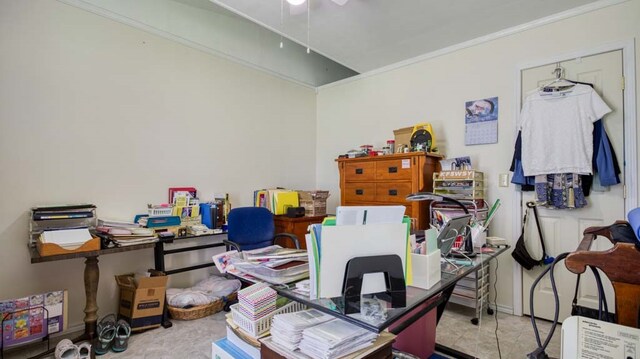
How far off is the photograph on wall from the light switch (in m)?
0.35

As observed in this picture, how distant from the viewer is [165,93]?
2996 mm

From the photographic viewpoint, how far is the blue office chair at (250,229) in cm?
274

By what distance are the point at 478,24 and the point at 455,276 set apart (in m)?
2.54

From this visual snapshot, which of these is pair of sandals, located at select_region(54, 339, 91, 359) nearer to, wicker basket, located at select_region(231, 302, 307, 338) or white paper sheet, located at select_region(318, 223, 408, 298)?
wicker basket, located at select_region(231, 302, 307, 338)

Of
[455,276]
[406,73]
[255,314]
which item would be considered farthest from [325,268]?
[406,73]

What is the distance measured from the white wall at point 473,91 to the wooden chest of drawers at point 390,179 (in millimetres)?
479

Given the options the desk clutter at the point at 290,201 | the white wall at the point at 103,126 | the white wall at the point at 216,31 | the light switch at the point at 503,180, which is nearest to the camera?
the white wall at the point at 103,126

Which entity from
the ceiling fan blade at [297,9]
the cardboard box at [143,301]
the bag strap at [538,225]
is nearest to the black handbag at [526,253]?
the bag strap at [538,225]

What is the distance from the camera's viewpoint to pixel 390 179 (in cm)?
323

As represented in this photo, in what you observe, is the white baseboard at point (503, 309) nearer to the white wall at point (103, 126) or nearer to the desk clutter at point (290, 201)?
the desk clutter at point (290, 201)

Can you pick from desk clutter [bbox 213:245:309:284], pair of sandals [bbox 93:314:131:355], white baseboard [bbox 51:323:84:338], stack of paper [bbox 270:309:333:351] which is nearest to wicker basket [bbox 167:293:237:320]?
pair of sandals [bbox 93:314:131:355]

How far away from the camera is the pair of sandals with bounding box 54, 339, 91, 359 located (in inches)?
76.9

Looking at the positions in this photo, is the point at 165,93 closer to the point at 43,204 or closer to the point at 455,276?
the point at 43,204

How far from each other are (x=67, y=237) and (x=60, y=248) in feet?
0.37
